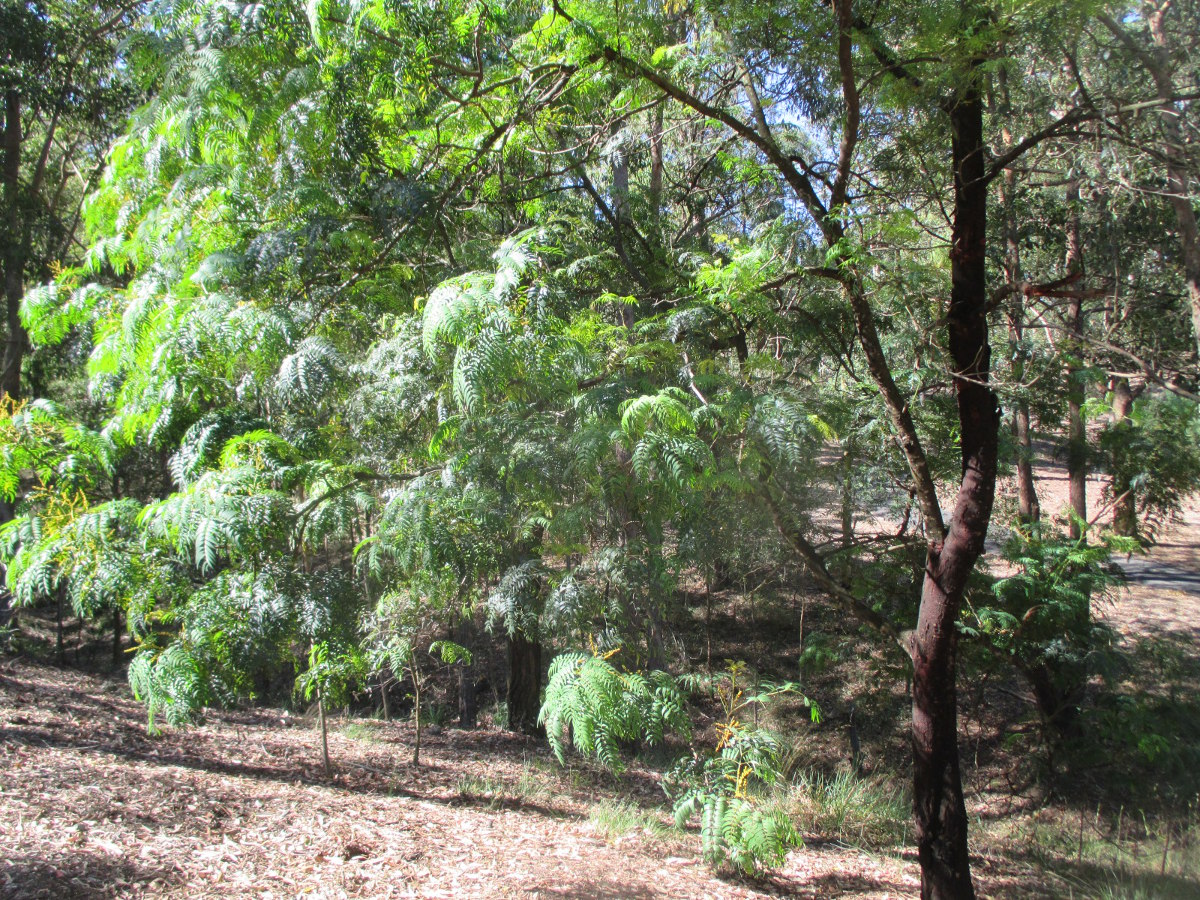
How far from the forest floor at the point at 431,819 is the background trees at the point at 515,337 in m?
1.12

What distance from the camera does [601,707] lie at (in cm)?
414

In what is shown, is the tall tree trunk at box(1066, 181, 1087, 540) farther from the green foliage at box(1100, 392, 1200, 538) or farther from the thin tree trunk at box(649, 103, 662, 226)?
the thin tree trunk at box(649, 103, 662, 226)

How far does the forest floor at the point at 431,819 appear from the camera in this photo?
4414 millimetres

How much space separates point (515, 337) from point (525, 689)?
25.1 feet

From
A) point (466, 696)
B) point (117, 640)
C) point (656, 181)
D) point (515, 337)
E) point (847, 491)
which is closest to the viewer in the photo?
point (515, 337)

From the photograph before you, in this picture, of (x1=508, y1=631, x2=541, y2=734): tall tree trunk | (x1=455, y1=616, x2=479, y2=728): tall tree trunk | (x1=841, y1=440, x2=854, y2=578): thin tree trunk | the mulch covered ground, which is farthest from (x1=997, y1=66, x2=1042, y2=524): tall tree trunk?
(x1=455, y1=616, x2=479, y2=728): tall tree trunk

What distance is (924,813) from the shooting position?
5168 millimetres

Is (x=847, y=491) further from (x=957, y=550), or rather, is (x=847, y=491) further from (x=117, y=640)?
(x=117, y=640)

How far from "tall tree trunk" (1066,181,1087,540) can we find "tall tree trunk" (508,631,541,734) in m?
6.62

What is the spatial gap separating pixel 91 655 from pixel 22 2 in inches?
396

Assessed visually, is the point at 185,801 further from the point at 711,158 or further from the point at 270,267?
the point at 711,158

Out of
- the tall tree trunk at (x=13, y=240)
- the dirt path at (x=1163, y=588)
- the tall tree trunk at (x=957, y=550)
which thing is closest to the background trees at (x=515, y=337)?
the tall tree trunk at (x=957, y=550)

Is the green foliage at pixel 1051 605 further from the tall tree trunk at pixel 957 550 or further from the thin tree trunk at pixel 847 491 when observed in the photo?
the tall tree trunk at pixel 957 550

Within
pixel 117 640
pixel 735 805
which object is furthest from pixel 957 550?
pixel 117 640
